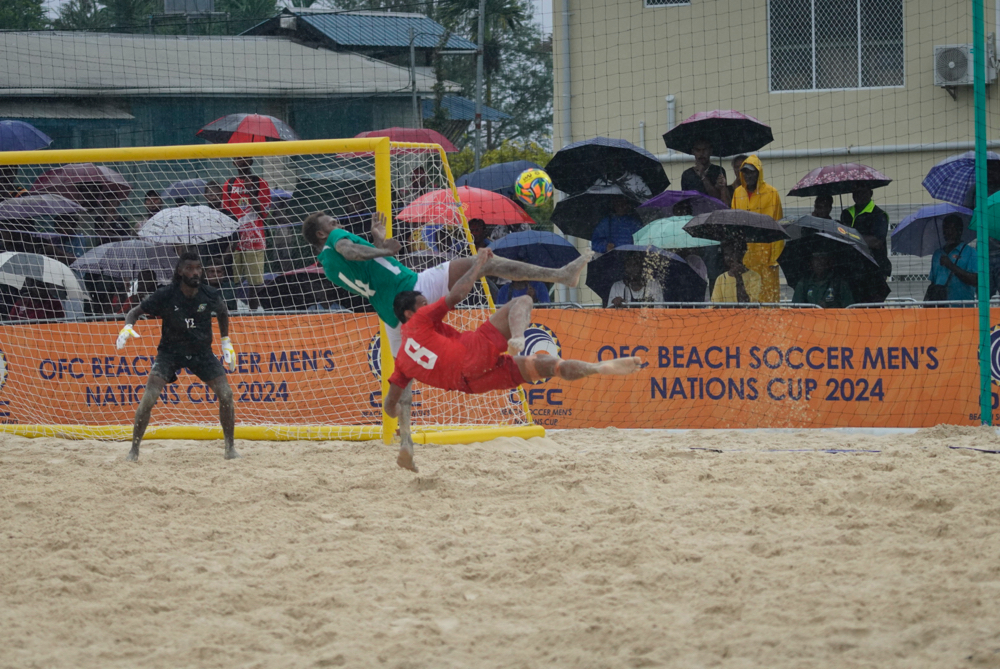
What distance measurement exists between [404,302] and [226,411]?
223 cm

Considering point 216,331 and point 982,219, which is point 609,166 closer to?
point 982,219

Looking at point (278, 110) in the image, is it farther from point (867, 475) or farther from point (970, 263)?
point (867, 475)

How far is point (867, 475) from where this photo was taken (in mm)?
6590

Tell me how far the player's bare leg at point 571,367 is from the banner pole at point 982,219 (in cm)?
417

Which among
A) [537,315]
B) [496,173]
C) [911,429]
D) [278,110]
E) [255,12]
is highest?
[255,12]

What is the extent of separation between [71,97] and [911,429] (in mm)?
17773

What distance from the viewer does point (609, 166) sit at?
35.5 ft

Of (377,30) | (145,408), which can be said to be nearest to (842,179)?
(145,408)

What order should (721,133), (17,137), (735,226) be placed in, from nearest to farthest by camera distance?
(735,226), (721,133), (17,137)

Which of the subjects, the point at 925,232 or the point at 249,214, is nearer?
the point at 925,232

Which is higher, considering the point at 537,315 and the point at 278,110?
the point at 278,110

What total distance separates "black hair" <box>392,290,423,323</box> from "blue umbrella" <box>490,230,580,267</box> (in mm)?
3357

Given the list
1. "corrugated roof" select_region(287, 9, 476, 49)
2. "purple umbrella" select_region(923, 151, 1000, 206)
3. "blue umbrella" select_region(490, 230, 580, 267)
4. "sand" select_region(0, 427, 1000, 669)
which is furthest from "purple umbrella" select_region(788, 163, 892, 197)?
"corrugated roof" select_region(287, 9, 476, 49)

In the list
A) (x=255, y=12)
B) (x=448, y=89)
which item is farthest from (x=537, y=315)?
(x=255, y=12)
